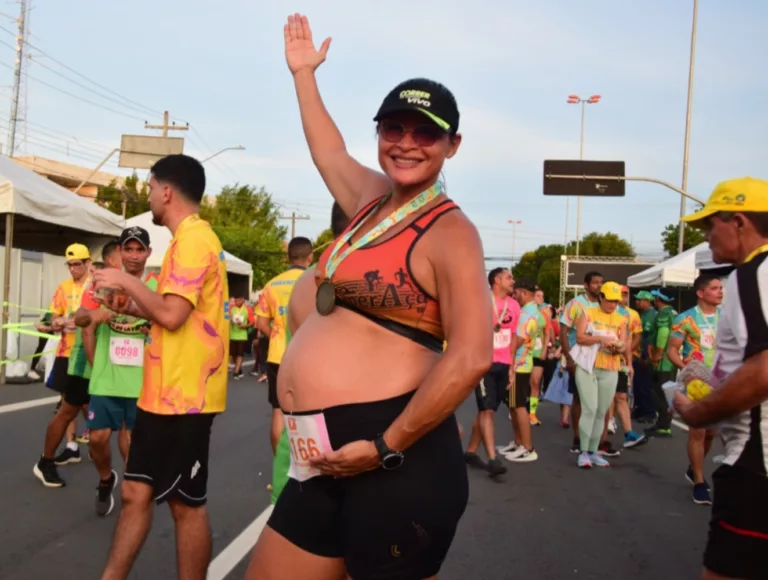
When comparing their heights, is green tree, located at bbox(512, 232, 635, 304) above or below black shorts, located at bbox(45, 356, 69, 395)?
above

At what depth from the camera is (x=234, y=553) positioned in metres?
5.02

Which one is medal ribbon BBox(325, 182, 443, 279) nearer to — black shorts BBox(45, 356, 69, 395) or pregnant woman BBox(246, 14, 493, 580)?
pregnant woman BBox(246, 14, 493, 580)

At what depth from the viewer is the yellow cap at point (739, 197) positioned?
293 centimetres

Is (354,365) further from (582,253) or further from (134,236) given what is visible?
(582,253)

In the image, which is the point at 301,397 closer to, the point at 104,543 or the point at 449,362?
the point at 449,362

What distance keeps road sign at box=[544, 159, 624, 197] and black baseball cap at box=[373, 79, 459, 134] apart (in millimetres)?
Result: 22839

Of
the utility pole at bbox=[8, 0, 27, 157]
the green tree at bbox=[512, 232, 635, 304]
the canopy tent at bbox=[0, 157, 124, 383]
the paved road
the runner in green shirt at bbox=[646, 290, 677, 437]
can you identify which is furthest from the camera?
the green tree at bbox=[512, 232, 635, 304]

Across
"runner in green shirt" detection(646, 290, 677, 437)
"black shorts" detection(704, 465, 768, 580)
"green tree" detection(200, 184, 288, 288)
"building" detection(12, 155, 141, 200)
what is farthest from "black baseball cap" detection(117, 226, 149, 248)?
"building" detection(12, 155, 141, 200)

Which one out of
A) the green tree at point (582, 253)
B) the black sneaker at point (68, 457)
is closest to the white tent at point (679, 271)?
the black sneaker at point (68, 457)

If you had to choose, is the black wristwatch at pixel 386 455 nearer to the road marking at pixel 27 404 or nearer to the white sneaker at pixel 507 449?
the white sneaker at pixel 507 449

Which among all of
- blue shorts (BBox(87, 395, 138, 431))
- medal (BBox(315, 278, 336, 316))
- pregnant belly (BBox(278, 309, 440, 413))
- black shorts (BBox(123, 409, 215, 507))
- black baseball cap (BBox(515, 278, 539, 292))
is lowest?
blue shorts (BBox(87, 395, 138, 431))

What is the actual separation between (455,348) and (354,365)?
30cm

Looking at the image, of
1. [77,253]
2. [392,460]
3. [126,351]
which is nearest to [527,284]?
[77,253]

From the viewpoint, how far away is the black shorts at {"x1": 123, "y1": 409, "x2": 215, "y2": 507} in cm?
358
